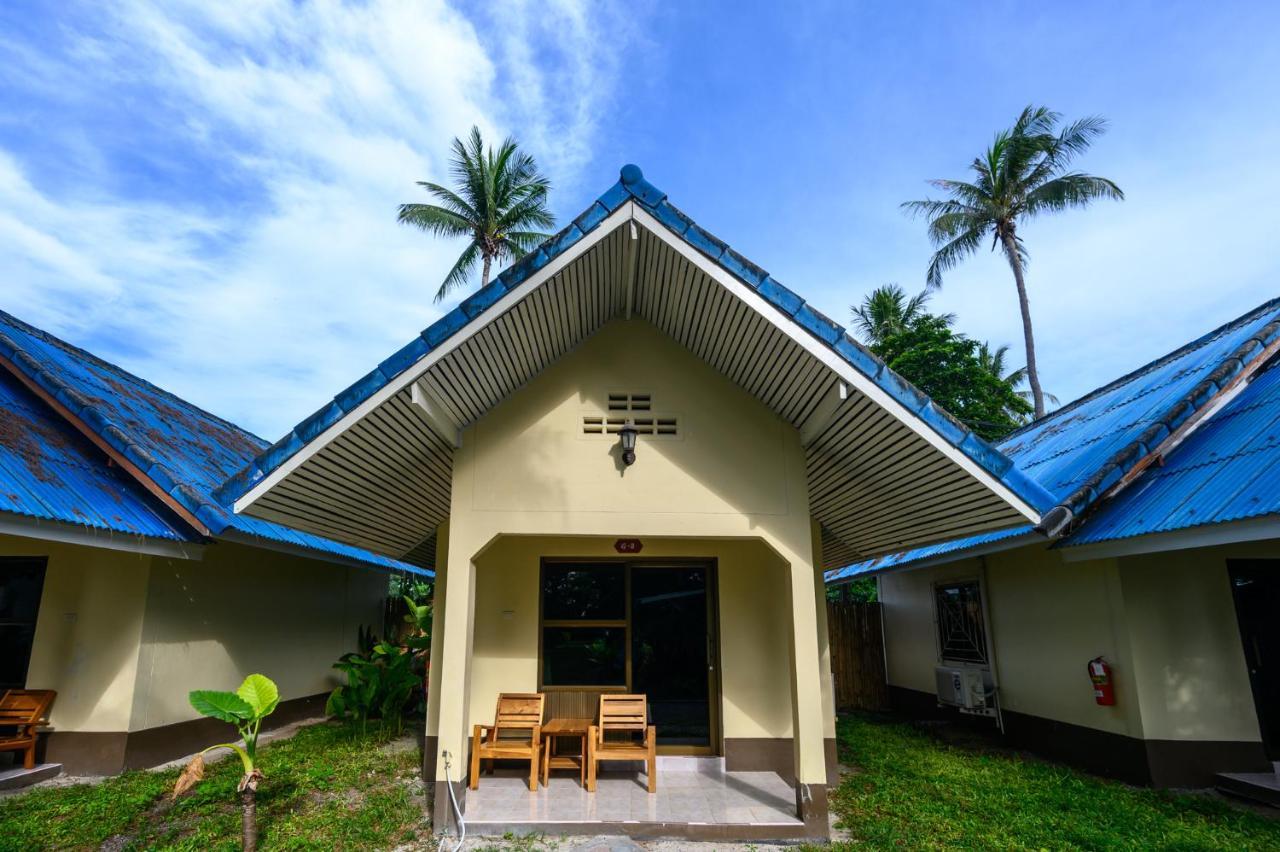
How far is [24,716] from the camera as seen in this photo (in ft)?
22.7

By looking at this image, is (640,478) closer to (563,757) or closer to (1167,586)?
(563,757)

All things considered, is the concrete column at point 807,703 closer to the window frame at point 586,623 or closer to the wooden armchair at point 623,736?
the wooden armchair at point 623,736

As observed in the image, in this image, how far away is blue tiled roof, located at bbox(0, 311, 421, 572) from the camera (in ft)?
24.4

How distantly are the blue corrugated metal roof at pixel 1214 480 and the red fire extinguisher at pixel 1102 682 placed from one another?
1.36 m

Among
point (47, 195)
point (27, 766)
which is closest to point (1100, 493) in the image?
point (27, 766)

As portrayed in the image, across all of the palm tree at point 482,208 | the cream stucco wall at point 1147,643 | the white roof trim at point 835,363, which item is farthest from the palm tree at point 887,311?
the white roof trim at point 835,363

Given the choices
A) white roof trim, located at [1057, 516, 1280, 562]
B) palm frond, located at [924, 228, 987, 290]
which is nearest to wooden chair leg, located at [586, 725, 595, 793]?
white roof trim, located at [1057, 516, 1280, 562]

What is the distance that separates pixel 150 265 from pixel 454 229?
9.57 m

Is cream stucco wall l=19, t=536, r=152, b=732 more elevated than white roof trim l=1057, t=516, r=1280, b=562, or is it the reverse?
white roof trim l=1057, t=516, r=1280, b=562

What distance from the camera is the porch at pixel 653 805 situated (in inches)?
212

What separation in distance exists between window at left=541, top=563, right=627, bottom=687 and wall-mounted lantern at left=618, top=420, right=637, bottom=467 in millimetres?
2286

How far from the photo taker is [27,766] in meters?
6.88

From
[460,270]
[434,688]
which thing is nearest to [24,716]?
[434,688]

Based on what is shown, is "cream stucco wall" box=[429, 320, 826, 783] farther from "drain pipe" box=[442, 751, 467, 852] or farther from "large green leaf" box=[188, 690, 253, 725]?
"large green leaf" box=[188, 690, 253, 725]
